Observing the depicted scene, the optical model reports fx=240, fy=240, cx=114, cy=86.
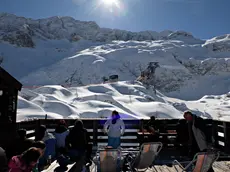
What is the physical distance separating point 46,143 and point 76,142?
673mm

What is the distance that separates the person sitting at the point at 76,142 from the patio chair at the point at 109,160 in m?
1.21

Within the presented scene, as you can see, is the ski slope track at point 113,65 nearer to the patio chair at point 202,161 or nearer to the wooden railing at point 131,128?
the wooden railing at point 131,128

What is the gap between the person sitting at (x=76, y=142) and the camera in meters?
5.55

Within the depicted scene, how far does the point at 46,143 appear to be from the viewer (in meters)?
5.45

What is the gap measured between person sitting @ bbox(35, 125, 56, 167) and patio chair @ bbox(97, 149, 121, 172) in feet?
4.89

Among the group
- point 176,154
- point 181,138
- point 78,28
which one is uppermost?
point 78,28

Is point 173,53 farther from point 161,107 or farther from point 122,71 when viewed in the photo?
point 161,107

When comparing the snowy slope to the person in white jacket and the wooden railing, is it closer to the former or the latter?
the wooden railing

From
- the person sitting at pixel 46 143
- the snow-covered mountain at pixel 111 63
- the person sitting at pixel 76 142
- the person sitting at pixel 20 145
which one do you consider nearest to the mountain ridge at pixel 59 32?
the snow-covered mountain at pixel 111 63

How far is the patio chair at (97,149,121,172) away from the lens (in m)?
4.26

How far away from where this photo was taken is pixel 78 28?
5143 inches

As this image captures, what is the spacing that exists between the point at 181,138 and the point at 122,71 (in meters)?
58.8

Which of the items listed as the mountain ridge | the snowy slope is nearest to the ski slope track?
the snowy slope

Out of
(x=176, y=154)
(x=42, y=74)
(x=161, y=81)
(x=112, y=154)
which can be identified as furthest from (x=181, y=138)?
(x=161, y=81)
